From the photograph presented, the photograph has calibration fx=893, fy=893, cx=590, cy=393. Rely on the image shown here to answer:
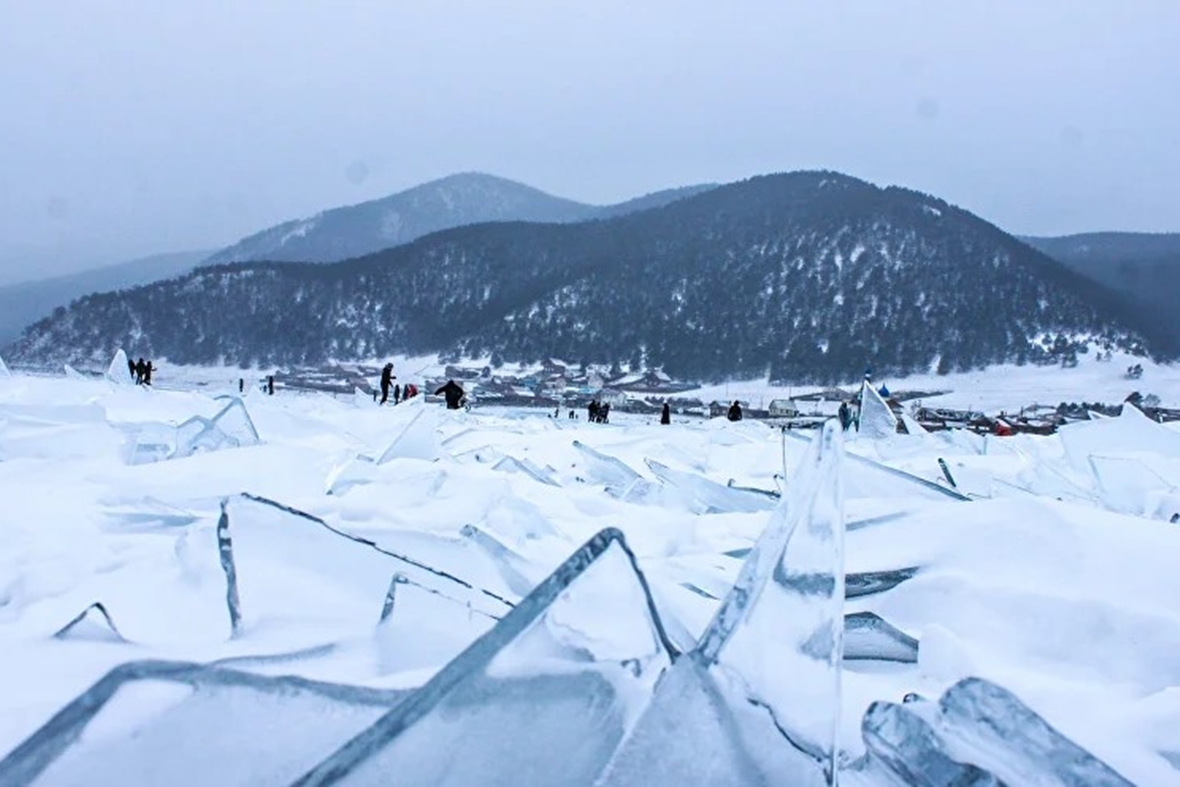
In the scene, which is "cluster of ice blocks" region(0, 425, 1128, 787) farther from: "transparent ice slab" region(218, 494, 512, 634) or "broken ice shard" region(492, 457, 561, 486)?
"broken ice shard" region(492, 457, 561, 486)

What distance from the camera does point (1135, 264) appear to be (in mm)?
114500

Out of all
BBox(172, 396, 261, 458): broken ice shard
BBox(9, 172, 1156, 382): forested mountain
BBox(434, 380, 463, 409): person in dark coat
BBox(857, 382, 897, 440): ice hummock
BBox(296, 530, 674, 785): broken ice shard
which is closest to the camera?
BBox(296, 530, 674, 785): broken ice shard

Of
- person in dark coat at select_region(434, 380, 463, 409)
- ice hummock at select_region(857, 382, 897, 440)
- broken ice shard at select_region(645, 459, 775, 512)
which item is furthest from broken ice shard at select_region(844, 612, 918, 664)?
person in dark coat at select_region(434, 380, 463, 409)

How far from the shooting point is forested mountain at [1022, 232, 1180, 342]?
95750 mm

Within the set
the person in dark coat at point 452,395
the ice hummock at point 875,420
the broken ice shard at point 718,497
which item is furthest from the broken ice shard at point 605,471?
the person in dark coat at point 452,395

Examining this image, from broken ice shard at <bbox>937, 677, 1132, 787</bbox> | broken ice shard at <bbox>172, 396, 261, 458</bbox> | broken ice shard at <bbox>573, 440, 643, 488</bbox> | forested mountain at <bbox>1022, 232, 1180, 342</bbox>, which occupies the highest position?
forested mountain at <bbox>1022, 232, 1180, 342</bbox>

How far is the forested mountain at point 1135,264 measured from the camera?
9575 cm

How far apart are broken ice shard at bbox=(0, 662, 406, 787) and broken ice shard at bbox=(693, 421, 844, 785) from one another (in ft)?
1.01

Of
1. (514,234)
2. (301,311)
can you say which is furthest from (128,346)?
(514,234)

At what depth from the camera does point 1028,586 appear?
1382 mm

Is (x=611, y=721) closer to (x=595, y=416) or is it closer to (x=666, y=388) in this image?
(x=595, y=416)

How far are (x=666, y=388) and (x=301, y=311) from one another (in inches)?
1561

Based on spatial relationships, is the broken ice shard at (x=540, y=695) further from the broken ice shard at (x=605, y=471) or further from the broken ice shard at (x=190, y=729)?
the broken ice shard at (x=605, y=471)

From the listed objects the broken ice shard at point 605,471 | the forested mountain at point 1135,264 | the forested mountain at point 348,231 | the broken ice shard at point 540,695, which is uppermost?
the forested mountain at point 348,231
